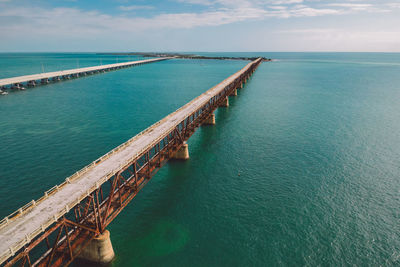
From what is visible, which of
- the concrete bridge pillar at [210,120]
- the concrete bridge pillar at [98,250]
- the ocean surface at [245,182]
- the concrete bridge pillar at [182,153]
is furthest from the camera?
the concrete bridge pillar at [210,120]

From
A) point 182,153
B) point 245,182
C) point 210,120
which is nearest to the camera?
→ point 245,182

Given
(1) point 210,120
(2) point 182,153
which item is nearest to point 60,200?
(2) point 182,153

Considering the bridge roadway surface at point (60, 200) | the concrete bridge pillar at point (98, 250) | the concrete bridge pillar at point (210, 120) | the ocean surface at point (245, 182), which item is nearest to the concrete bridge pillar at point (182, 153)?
the ocean surface at point (245, 182)

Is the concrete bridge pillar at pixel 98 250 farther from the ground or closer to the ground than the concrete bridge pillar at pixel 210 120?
closer to the ground

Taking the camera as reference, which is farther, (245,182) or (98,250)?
(245,182)

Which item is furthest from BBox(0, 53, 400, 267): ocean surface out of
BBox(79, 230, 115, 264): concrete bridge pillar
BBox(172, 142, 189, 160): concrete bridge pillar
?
BBox(79, 230, 115, 264): concrete bridge pillar

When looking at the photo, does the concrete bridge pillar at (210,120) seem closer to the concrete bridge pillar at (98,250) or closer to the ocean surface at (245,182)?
the ocean surface at (245,182)

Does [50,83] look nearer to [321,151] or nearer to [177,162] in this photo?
[177,162]

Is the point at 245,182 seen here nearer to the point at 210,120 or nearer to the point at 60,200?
the point at 60,200

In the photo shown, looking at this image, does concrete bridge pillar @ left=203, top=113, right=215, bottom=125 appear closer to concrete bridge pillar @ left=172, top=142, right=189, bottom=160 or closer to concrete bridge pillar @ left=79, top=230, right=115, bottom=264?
concrete bridge pillar @ left=172, top=142, right=189, bottom=160
